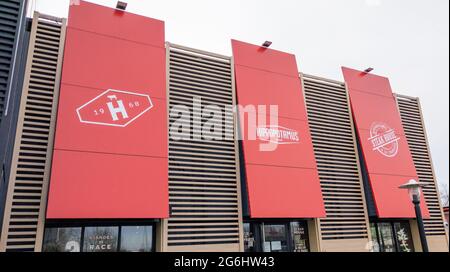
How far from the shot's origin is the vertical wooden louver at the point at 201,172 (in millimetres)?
6816

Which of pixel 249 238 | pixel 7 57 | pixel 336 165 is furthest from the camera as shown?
pixel 336 165

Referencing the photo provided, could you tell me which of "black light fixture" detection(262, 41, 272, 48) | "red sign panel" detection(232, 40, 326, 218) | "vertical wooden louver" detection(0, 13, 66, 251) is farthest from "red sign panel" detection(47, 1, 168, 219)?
"black light fixture" detection(262, 41, 272, 48)

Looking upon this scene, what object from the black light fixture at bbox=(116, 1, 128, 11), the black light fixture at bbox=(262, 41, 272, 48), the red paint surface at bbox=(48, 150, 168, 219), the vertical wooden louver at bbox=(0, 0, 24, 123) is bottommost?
the red paint surface at bbox=(48, 150, 168, 219)

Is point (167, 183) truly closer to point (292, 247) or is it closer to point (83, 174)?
point (83, 174)

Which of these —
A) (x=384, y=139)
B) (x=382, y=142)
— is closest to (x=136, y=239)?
(x=382, y=142)

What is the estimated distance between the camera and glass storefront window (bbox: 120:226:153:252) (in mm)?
6418

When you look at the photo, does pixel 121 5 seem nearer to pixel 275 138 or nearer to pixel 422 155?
pixel 275 138

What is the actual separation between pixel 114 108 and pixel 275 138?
389 centimetres

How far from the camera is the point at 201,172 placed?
7328mm

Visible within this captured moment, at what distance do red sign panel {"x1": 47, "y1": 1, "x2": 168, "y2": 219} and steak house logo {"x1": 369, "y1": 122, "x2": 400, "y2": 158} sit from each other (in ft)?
21.0

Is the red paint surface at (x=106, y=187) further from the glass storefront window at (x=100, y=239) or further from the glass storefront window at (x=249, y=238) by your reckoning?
the glass storefront window at (x=249, y=238)

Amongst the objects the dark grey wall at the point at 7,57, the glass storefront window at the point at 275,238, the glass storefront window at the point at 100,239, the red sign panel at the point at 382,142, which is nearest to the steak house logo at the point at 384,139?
the red sign panel at the point at 382,142

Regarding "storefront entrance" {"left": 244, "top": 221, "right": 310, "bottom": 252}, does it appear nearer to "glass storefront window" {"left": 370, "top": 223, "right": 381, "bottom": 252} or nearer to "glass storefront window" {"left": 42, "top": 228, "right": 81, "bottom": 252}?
"glass storefront window" {"left": 370, "top": 223, "right": 381, "bottom": 252}
